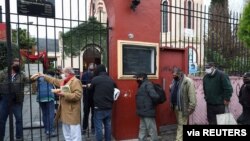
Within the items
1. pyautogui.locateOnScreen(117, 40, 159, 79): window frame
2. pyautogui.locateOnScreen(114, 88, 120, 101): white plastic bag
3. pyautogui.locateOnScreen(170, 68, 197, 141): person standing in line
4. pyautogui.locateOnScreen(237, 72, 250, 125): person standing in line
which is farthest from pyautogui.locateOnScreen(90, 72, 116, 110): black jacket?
pyautogui.locateOnScreen(237, 72, 250, 125): person standing in line

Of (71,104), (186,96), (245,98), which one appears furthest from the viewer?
(245,98)

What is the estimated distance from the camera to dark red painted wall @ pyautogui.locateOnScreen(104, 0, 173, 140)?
689 cm

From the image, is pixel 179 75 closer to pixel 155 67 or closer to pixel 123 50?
pixel 155 67

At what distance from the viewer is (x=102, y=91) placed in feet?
20.8

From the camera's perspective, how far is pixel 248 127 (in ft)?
10.7

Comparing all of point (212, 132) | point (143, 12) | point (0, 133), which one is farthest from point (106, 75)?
point (212, 132)

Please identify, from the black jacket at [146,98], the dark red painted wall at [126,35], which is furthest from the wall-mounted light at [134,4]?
the black jacket at [146,98]

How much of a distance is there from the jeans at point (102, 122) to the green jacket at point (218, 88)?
233 cm

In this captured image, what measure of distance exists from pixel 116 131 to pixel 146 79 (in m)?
1.31

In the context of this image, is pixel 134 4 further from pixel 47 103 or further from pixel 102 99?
pixel 47 103

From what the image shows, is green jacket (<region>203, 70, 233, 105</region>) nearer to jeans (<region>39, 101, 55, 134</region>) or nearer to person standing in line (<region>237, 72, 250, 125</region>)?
person standing in line (<region>237, 72, 250, 125</region>)

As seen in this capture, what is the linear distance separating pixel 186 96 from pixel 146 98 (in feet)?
2.81

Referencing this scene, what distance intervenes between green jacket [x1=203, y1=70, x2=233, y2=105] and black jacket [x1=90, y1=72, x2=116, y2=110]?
232 centimetres

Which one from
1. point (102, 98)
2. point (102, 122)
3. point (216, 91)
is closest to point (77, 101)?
point (102, 98)
